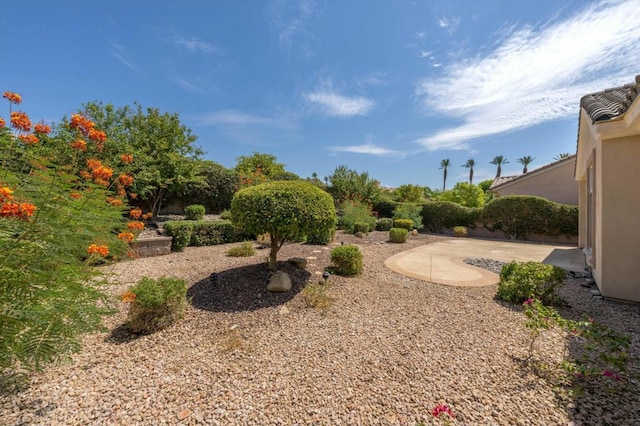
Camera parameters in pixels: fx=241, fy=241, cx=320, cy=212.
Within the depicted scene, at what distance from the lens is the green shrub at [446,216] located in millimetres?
15336

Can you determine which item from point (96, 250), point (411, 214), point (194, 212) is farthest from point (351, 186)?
point (96, 250)

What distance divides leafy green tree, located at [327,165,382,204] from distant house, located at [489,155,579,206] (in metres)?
9.40

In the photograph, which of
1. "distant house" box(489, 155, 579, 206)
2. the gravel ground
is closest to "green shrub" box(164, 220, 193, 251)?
the gravel ground

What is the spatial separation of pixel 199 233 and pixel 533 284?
935cm

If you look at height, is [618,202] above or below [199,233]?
above

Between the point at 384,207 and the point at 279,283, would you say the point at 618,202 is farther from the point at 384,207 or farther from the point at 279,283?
the point at 384,207

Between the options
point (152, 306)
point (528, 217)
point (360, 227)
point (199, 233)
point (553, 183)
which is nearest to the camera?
point (152, 306)

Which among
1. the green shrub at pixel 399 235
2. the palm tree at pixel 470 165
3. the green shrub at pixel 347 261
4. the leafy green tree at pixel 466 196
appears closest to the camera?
the green shrub at pixel 347 261

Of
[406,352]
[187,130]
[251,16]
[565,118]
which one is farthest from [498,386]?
[187,130]

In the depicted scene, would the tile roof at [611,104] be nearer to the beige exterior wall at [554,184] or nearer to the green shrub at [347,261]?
the green shrub at [347,261]

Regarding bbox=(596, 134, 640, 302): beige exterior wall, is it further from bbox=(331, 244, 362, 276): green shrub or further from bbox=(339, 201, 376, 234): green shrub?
bbox=(339, 201, 376, 234): green shrub

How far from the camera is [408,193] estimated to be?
2247 centimetres

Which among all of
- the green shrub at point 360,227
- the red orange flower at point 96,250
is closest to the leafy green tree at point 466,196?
the green shrub at point 360,227

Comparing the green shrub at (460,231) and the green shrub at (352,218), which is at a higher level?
the green shrub at (352,218)
